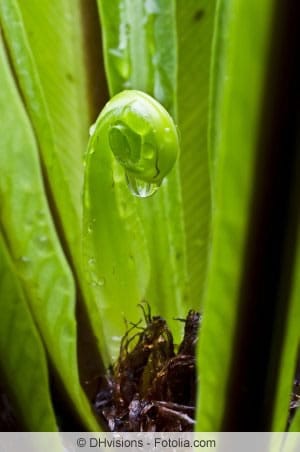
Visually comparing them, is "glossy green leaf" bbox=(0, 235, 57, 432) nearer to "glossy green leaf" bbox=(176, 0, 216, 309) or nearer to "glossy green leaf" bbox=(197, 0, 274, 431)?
"glossy green leaf" bbox=(197, 0, 274, 431)

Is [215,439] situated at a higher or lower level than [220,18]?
lower

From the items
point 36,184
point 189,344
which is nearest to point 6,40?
point 36,184

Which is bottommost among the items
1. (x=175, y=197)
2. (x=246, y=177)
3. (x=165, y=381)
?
(x=165, y=381)

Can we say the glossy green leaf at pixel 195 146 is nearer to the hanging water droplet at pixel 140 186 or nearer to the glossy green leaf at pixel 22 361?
the hanging water droplet at pixel 140 186

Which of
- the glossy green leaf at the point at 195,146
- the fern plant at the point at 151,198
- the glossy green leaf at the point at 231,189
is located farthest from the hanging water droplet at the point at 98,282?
the glossy green leaf at the point at 231,189

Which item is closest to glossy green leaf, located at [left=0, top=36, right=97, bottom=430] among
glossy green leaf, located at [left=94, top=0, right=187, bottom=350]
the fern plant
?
the fern plant

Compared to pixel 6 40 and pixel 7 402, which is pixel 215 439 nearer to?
pixel 7 402
